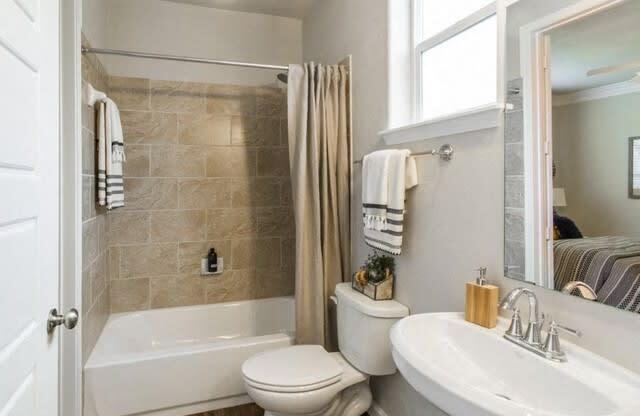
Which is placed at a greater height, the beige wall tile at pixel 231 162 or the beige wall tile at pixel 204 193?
the beige wall tile at pixel 231 162

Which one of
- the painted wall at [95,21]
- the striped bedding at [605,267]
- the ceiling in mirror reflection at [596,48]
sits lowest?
the striped bedding at [605,267]

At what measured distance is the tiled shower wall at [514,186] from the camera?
1297 millimetres

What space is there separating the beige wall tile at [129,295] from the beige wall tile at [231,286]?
42cm

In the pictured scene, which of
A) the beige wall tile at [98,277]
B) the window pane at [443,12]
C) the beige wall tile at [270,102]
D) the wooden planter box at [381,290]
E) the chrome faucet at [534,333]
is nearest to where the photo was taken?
the chrome faucet at [534,333]

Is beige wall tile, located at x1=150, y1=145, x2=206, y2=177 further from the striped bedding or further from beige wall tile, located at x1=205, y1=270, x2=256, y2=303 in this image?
the striped bedding

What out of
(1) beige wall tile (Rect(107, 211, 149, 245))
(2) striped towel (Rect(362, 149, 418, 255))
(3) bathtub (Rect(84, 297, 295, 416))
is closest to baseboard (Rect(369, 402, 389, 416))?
(3) bathtub (Rect(84, 297, 295, 416))

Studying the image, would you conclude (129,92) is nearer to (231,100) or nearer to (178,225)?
(231,100)

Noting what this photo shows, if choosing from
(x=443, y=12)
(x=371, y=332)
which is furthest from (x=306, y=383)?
(x=443, y=12)

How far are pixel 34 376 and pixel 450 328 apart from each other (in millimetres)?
1249

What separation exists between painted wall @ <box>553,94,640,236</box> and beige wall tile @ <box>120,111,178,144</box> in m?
2.44

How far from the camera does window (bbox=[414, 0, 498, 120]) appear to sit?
5.32 feet

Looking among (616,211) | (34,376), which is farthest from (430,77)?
(34,376)

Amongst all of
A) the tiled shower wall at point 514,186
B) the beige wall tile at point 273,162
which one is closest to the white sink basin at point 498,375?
the tiled shower wall at point 514,186

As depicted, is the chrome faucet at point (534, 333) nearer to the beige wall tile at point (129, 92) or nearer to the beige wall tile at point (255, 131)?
the beige wall tile at point (255, 131)
